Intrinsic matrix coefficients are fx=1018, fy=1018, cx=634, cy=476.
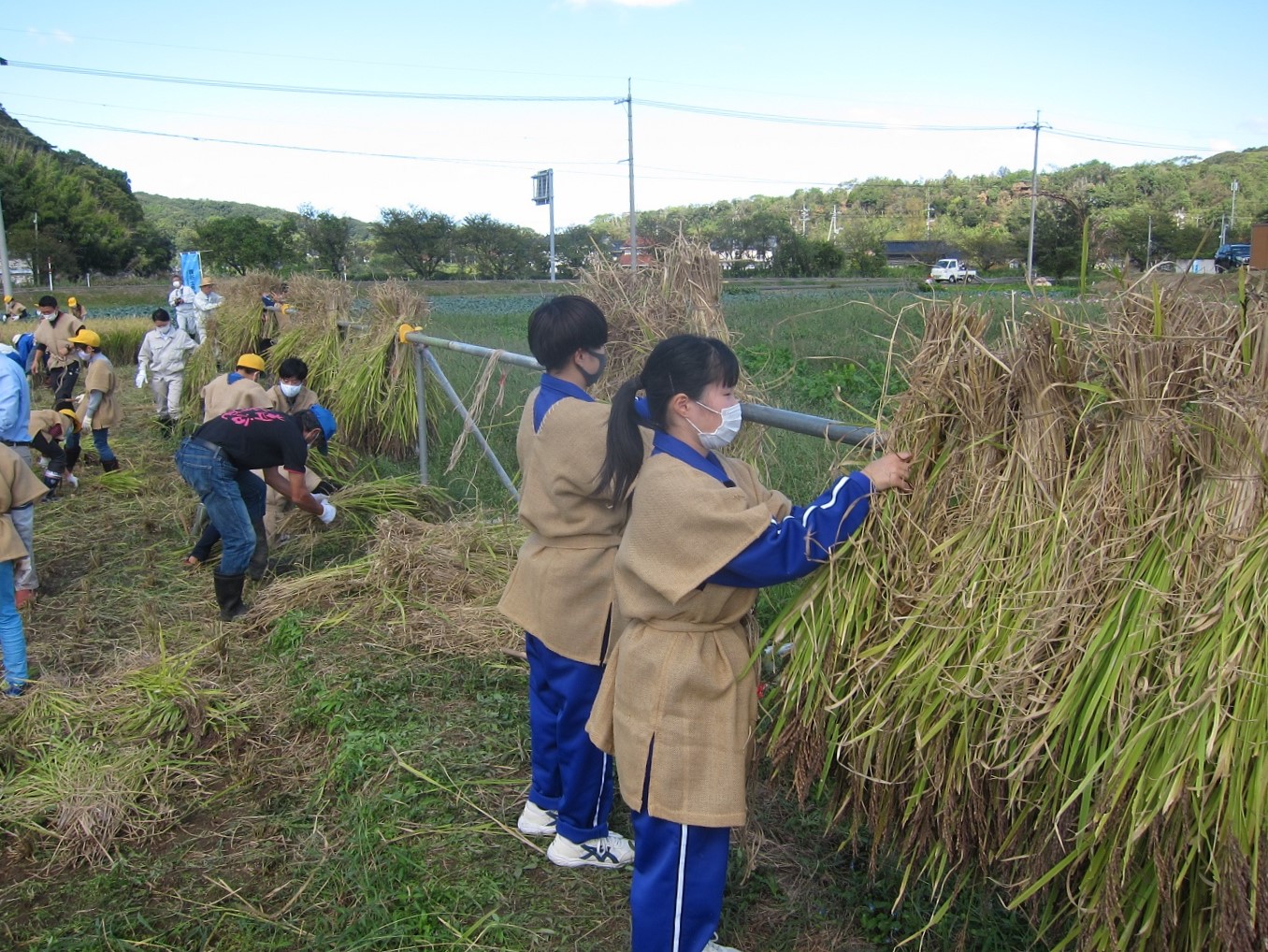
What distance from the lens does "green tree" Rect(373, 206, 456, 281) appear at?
4872 cm

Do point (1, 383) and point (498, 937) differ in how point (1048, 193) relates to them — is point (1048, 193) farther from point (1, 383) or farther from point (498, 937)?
point (1, 383)

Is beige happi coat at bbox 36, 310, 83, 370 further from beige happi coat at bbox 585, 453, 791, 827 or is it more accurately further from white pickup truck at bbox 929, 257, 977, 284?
white pickup truck at bbox 929, 257, 977, 284

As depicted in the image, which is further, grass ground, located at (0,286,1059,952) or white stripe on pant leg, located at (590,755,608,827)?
white stripe on pant leg, located at (590,755,608,827)

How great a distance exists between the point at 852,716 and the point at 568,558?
102cm

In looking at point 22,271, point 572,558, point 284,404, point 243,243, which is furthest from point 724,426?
point 22,271

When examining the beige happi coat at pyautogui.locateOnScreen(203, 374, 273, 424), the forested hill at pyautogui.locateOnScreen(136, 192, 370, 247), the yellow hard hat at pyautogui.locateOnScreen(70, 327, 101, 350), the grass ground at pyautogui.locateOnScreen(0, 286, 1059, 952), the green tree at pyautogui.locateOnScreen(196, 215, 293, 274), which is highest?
the forested hill at pyautogui.locateOnScreen(136, 192, 370, 247)

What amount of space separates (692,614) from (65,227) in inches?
2040

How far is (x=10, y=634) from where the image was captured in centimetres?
433

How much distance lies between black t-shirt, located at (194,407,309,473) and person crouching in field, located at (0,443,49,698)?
0.98 m

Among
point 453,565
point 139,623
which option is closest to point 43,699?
point 139,623

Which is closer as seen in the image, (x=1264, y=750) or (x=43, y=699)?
(x=1264, y=750)

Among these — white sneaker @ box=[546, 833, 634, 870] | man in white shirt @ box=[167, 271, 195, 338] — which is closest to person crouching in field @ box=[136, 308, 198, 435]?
man in white shirt @ box=[167, 271, 195, 338]

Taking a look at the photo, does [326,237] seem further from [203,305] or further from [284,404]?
[284,404]

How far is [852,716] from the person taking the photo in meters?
2.14
